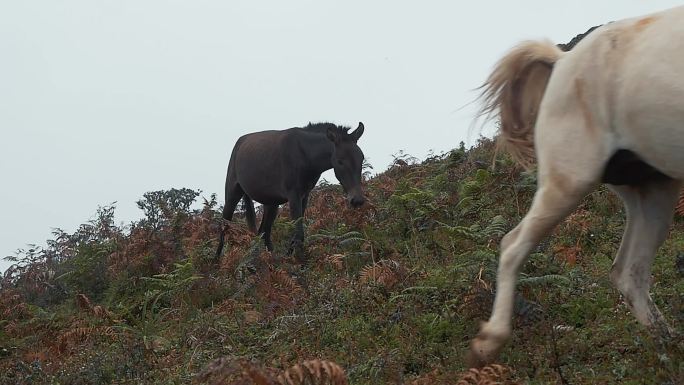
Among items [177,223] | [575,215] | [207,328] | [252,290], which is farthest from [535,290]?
[177,223]

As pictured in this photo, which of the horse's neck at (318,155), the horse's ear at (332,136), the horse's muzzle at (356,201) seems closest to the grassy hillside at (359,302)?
the horse's muzzle at (356,201)

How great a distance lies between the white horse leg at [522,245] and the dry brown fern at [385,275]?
2250 millimetres

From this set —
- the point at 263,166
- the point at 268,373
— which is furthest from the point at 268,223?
the point at 268,373

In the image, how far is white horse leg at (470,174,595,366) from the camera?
13.4 ft

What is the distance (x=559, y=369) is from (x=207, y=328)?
370cm

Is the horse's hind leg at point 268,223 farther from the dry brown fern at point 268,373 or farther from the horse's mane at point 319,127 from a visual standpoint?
the dry brown fern at point 268,373

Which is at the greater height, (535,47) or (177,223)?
(535,47)

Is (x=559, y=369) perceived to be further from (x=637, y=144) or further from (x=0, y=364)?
(x=0, y=364)

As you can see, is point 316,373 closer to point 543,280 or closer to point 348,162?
point 543,280

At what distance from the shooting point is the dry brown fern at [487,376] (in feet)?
11.8

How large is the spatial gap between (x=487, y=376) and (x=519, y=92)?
2145 mm

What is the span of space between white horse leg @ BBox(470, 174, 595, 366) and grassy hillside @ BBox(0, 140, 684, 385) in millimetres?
169

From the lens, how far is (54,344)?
7.75 metres

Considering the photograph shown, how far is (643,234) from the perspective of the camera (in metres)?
4.56
